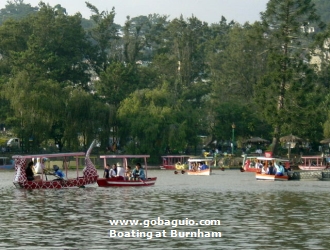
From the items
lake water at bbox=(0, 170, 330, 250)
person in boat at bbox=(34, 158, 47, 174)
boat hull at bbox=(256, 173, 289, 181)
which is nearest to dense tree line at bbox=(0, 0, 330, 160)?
boat hull at bbox=(256, 173, 289, 181)

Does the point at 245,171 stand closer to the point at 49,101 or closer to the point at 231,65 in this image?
the point at 49,101

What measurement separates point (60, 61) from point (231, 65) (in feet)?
79.7

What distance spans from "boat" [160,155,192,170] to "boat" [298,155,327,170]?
1111 centimetres

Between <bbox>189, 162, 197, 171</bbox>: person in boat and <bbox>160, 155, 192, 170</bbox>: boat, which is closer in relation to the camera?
<bbox>189, 162, 197, 171</bbox>: person in boat

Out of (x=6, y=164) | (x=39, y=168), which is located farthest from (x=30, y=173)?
(x=6, y=164)

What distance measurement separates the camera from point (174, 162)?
88.6m

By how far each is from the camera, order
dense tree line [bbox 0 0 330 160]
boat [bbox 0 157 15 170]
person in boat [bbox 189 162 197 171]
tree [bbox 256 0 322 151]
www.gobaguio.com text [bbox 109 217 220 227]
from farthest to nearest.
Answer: boat [bbox 0 157 15 170], tree [bbox 256 0 322 151], dense tree line [bbox 0 0 330 160], person in boat [bbox 189 162 197 171], www.gobaguio.com text [bbox 109 217 220 227]

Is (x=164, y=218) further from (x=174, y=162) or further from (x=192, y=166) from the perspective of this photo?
(x=174, y=162)

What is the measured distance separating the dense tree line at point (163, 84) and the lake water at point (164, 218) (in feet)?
123

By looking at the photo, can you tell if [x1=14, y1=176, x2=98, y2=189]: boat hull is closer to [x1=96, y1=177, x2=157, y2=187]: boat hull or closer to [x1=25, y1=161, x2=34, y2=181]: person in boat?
[x1=25, y1=161, x2=34, y2=181]: person in boat

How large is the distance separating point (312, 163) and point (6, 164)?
2940 cm

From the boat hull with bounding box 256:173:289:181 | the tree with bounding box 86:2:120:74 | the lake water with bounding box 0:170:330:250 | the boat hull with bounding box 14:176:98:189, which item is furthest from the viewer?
the tree with bounding box 86:2:120:74

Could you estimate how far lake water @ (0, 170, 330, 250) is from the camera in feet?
78.7

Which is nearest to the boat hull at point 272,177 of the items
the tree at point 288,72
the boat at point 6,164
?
the tree at point 288,72
